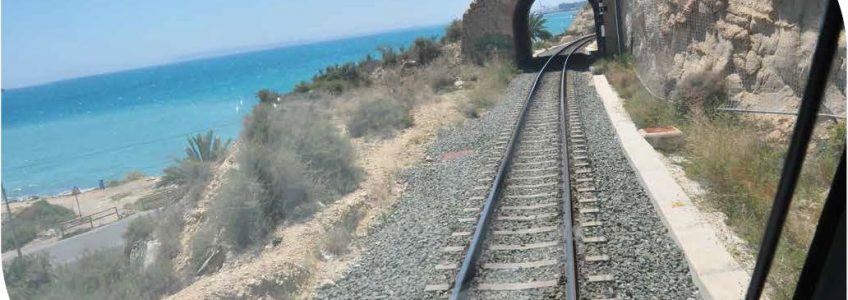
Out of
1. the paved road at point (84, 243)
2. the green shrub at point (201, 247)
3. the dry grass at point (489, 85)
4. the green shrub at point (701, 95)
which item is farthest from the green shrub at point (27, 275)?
the dry grass at point (489, 85)

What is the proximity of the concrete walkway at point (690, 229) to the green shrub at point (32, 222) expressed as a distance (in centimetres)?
971

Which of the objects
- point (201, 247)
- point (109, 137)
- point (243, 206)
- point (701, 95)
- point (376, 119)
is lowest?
point (109, 137)

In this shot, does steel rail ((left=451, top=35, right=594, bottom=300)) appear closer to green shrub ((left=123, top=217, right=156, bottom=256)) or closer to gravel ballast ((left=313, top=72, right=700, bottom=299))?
gravel ballast ((left=313, top=72, right=700, bottom=299))

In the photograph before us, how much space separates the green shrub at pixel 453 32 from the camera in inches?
1777

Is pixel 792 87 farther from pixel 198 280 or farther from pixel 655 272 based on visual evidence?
pixel 198 280

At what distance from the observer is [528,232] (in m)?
7.98

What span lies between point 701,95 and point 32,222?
16479mm

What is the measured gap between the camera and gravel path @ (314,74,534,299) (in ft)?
23.6

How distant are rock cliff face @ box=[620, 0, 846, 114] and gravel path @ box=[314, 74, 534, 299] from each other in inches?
203

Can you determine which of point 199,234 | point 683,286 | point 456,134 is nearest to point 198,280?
point 199,234

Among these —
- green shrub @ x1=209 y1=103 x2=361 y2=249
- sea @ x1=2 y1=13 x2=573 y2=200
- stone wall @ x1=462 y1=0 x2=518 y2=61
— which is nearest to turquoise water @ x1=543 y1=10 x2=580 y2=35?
sea @ x1=2 y1=13 x2=573 y2=200

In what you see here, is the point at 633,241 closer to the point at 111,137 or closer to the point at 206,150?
the point at 206,150

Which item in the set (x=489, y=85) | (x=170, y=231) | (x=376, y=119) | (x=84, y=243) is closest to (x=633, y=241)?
(x=170, y=231)

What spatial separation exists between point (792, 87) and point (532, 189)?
532 cm
